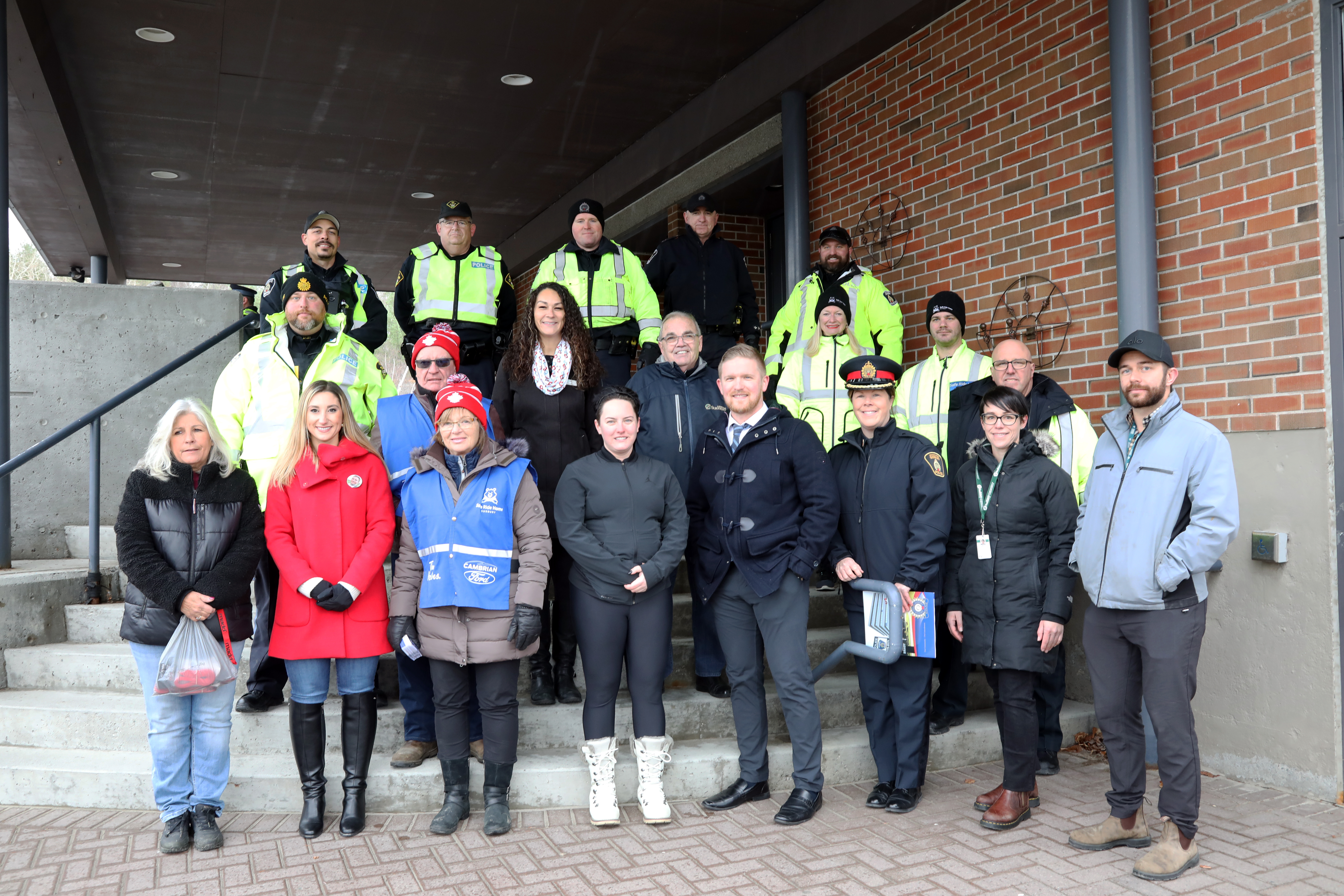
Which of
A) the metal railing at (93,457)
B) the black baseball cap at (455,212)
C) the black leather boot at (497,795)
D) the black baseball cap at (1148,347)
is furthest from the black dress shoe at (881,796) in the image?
the metal railing at (93,457)

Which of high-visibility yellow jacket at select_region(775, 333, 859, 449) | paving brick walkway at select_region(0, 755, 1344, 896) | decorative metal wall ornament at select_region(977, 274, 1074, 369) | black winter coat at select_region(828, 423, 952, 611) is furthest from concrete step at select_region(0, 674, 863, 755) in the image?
decorative metal wall ornament at select_region(977, 274, 1074, 369)

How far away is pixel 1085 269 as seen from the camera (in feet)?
17.1

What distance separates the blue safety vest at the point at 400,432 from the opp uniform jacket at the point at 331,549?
0.24 m

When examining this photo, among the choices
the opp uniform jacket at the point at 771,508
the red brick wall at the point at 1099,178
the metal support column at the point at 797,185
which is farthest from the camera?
the metal support column at the point at 797,185

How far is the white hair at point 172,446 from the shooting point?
12.5 feet

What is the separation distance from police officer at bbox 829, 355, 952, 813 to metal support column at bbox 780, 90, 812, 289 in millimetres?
3361

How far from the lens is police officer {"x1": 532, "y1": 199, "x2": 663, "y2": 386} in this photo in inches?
211

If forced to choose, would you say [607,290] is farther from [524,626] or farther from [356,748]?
[356,748]

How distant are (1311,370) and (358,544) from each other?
13.3ft

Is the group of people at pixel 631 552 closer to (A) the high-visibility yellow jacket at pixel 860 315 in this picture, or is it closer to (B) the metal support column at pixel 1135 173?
(B) the metal support column at pixel 1135 173

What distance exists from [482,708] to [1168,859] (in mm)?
2580

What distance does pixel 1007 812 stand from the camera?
3.87 meters

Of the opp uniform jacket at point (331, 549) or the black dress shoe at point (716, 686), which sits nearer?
the opp uniform jacket at point (331, 549)

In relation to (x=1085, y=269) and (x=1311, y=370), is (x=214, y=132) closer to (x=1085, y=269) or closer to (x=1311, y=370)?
(x=1085, y=269)
